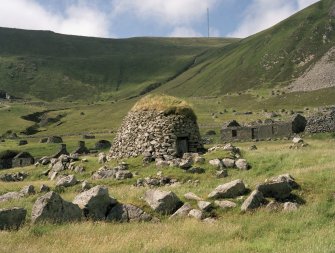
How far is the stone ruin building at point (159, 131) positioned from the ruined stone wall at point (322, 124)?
18.0 m

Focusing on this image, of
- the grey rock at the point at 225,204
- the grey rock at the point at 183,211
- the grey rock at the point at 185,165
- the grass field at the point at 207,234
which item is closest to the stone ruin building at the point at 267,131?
the grey rock at the point at 185,165

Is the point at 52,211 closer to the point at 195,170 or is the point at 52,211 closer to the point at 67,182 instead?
the point at 67,182

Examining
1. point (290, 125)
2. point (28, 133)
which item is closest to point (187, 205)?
point (290, 125)

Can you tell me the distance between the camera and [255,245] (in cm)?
1361

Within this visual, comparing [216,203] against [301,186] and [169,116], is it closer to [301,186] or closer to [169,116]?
[301,186]

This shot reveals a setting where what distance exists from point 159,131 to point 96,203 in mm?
20324

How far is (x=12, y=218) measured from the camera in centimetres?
1612

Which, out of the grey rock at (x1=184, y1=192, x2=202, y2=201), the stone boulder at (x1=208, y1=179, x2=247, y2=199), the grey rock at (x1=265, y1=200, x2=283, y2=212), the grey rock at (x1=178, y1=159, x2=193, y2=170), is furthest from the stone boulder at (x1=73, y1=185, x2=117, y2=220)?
the grey rock at (x1=178, y1=159, x2=193, y2=170)

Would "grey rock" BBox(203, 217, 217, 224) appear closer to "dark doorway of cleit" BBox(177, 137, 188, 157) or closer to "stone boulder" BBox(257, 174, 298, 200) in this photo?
"stone boulder" BBox(257, 174, 298, 200)

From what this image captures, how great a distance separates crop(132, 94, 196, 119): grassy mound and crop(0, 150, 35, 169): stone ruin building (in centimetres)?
2812

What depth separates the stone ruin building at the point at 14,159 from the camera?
63.7m

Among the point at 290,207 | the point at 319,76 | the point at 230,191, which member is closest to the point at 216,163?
the point at 230,191

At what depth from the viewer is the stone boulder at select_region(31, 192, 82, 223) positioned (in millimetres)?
16406

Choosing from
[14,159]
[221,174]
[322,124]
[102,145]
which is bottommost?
[14,159]
